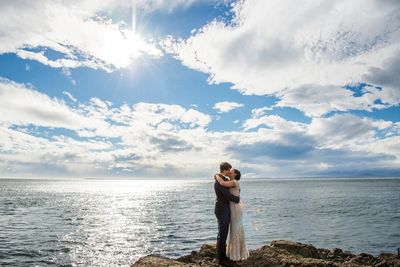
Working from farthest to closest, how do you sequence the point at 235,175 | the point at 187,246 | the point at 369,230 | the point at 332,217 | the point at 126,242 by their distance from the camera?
the point at 332,217
the point at 369,230
the point at 126,242
the point at 187,246
the point at 235,175

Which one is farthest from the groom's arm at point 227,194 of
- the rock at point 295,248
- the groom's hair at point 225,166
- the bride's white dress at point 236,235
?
the rock at point 295,248

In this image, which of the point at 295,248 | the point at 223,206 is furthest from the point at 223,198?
the point at 295,248

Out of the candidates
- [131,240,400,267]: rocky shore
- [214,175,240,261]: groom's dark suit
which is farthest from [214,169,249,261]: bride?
[131,240,400,267]: rocky shore

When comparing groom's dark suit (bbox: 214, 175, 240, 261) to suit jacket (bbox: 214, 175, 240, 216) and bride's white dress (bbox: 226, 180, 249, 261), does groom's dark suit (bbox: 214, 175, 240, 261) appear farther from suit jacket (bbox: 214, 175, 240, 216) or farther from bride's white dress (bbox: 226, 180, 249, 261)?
bride's white dress (bbox: 226, 180, 249, 261)

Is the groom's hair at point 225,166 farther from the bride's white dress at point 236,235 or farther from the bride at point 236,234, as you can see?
the bride's white dress at point 236,235

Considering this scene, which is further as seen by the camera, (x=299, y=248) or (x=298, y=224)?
(x=298, y=224)

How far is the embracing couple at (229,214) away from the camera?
1318 cm

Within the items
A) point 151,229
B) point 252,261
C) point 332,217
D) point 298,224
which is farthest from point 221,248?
point 332,217

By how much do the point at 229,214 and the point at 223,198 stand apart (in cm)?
59

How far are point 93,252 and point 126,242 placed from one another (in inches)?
203

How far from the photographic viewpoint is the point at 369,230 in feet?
125

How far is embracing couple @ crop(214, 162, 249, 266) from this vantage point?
13180mm

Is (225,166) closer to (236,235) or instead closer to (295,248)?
(236,235)

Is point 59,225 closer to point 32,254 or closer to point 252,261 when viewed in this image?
point 32,254
